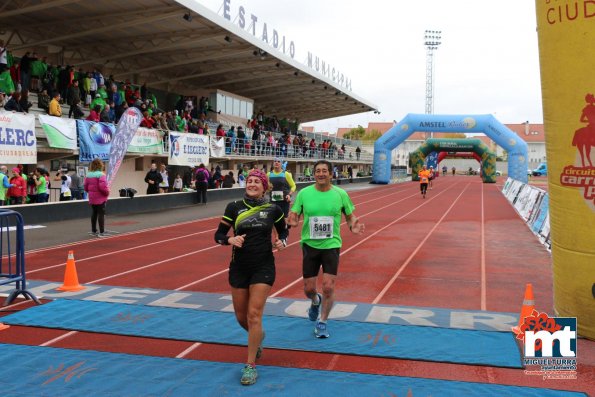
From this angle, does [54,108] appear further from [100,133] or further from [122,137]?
[122,137]

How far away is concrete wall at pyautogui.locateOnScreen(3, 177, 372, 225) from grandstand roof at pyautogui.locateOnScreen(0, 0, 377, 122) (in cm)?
696

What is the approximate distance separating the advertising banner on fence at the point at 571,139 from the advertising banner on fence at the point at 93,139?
15.4m

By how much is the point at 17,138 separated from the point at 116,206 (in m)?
4.45

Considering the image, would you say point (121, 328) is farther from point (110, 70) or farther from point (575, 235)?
point (110, 70)

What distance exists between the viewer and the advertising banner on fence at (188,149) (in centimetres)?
2362

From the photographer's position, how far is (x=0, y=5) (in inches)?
744

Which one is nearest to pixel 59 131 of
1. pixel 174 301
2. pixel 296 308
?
pixel 174 301

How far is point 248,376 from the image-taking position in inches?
177

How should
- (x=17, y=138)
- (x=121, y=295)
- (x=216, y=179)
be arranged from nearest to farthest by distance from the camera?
(x=121, y=295)
(x=17, y=138)
(x=216, y=179)

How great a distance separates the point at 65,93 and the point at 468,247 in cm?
1588

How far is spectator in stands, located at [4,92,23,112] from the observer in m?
15.9

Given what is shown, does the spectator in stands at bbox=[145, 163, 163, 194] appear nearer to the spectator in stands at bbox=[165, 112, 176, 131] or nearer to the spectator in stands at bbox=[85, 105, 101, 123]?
the spectator in stands at bbox=[165, 112, 176, 131]

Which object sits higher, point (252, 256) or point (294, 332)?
point (252, 256)

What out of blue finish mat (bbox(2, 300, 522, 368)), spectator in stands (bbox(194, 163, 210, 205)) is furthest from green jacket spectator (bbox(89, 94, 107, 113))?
blue finish mat (bbox(2, 300, 522, 368))
